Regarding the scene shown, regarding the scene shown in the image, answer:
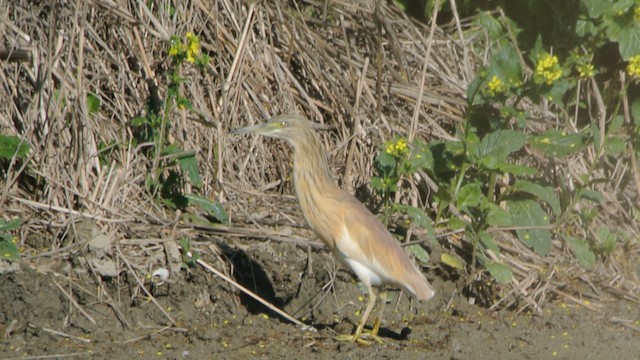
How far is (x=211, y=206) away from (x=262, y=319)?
31.5 inches

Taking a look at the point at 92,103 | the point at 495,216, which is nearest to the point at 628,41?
the point at 495,216

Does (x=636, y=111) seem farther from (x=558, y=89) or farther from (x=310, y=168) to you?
(x=310, y=168)

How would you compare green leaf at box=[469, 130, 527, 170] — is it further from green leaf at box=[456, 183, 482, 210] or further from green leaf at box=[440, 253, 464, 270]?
green leaf at box=[440, 253, 464, 270]

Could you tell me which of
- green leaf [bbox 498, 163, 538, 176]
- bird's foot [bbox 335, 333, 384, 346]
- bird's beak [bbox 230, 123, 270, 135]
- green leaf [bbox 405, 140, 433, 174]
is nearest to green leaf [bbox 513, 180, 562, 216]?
green leaf [bbox 498, 163, 538, 176]

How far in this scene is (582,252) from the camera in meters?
7.08

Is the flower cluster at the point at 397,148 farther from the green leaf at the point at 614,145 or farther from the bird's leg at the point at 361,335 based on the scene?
the green leaf at the point at 614,145

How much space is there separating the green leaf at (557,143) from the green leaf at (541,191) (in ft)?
0.75

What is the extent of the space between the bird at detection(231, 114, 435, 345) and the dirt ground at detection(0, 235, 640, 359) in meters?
0.26

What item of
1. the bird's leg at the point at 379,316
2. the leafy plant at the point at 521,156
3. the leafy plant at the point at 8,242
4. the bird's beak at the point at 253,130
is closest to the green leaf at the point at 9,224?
the leafy plant at the point at 8,242

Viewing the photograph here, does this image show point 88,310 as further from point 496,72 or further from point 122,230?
point 496,72

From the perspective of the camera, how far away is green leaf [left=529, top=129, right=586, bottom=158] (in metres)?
6.98

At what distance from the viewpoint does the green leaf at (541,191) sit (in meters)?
6.91

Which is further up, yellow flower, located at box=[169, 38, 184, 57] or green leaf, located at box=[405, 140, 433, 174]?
yellow flower, located at box=[169, 38, 184, 57]

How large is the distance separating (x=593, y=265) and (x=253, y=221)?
2.26 metres
